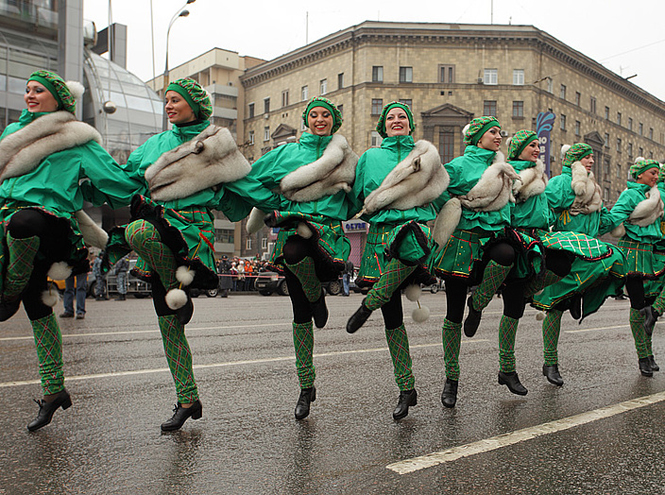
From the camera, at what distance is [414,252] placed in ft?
13.9

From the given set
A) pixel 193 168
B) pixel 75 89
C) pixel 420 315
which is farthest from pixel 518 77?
pixel 193 168

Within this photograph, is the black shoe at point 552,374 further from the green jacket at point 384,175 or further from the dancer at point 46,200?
the dancer at point 46,200

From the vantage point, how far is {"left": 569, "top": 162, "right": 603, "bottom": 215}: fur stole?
20.2 ft

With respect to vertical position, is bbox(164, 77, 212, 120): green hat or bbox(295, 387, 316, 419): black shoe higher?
bbox(164, 77, 212, 120): green hat

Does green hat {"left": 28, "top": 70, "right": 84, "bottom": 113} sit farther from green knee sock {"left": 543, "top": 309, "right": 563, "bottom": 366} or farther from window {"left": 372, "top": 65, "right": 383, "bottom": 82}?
window {"left": 372, "top": 65, "right": 383, "bottom": 82}

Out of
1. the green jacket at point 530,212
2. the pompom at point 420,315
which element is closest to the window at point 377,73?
the green jacket at point 530,212

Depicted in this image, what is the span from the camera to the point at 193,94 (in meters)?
4.23

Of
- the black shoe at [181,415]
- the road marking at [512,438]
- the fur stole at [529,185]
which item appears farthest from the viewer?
the fur stole at [529,185]

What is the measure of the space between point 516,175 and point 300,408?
8.04 ft

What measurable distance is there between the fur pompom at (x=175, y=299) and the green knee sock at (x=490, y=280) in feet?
7.70

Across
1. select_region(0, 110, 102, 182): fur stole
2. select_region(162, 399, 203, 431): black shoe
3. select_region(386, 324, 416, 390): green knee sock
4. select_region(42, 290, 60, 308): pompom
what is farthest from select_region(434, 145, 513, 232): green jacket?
select_region(42, 290, 60, 308): pompom

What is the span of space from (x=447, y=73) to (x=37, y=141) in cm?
4973

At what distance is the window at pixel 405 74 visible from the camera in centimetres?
5088

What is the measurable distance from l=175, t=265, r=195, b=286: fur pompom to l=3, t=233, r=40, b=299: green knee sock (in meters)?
0.84
